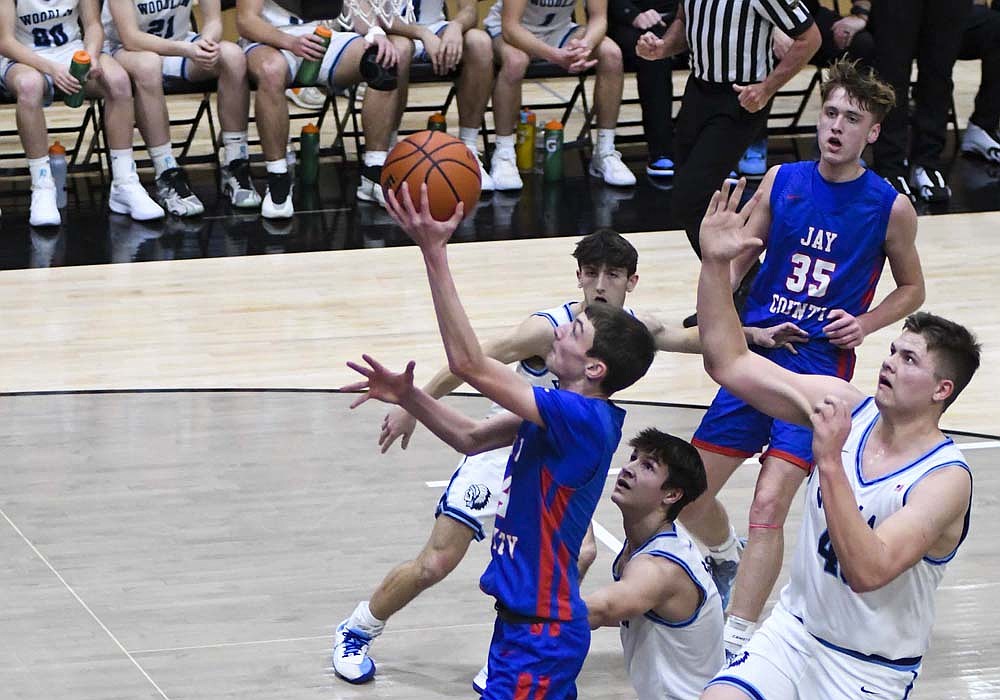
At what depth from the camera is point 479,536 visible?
4953mm

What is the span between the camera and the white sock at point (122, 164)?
998cm

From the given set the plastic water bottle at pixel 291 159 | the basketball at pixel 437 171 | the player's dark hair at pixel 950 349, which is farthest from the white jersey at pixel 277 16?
the player's dark hair at pixel 950 349

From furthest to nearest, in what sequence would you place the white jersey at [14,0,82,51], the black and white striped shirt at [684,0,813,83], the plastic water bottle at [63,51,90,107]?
the white jersey at [14,0,82,51] < the plastic water bottle at [63,51,90,107] < the black and white striped shirt at [684,0,813,83]

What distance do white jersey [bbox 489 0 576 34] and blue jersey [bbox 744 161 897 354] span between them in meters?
5.80

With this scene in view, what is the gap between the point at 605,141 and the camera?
440 inches

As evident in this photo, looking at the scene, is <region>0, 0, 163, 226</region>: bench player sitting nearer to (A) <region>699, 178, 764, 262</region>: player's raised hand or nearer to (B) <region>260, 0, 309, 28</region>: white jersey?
(B) <region>260, 0, 309, 28</region>: white jersey

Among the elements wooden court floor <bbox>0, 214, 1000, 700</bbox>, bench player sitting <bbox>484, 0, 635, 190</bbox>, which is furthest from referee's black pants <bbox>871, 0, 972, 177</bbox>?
bench player sitting <bbox>484, 0, 635, 190</bbox>

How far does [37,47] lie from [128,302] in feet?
7.32

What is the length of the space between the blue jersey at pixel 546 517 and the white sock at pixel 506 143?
23.0 ft

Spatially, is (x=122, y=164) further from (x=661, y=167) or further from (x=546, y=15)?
(x=661, y=167)

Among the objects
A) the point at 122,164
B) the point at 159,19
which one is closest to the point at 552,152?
the point at 159,19

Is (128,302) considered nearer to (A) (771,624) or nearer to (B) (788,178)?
(B) (788,178)

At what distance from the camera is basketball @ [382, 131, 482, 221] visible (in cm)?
509

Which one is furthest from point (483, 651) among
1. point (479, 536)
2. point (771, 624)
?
point (771, 624)
